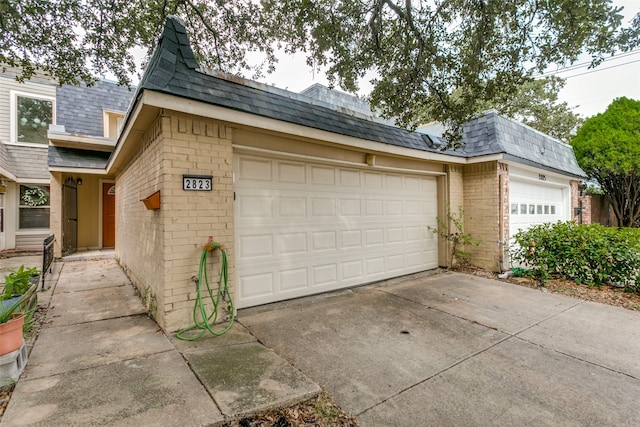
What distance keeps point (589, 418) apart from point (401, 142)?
488cm

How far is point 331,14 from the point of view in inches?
209

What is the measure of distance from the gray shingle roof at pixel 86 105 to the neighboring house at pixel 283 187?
213cm

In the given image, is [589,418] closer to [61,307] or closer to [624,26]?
[624,26]

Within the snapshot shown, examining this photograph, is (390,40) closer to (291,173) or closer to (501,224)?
(291,173)

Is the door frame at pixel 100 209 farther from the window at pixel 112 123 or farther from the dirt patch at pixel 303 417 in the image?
the dirt patch at pixel 303 417

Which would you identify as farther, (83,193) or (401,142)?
(83,193)

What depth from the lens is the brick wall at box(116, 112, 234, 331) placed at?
3455 millimetres

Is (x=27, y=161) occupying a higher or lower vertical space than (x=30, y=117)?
lower

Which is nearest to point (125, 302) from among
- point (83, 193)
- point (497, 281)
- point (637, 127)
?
point (497, 281)

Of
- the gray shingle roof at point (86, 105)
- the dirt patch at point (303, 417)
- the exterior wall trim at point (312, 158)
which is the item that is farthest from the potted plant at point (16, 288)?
the gray shingle roof at point (86, 105)

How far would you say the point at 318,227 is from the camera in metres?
5.16

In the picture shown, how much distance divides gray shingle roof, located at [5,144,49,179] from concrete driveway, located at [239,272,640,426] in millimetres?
10647

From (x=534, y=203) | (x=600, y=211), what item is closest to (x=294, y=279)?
(x=534, y=203)

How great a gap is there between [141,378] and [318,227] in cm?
325
